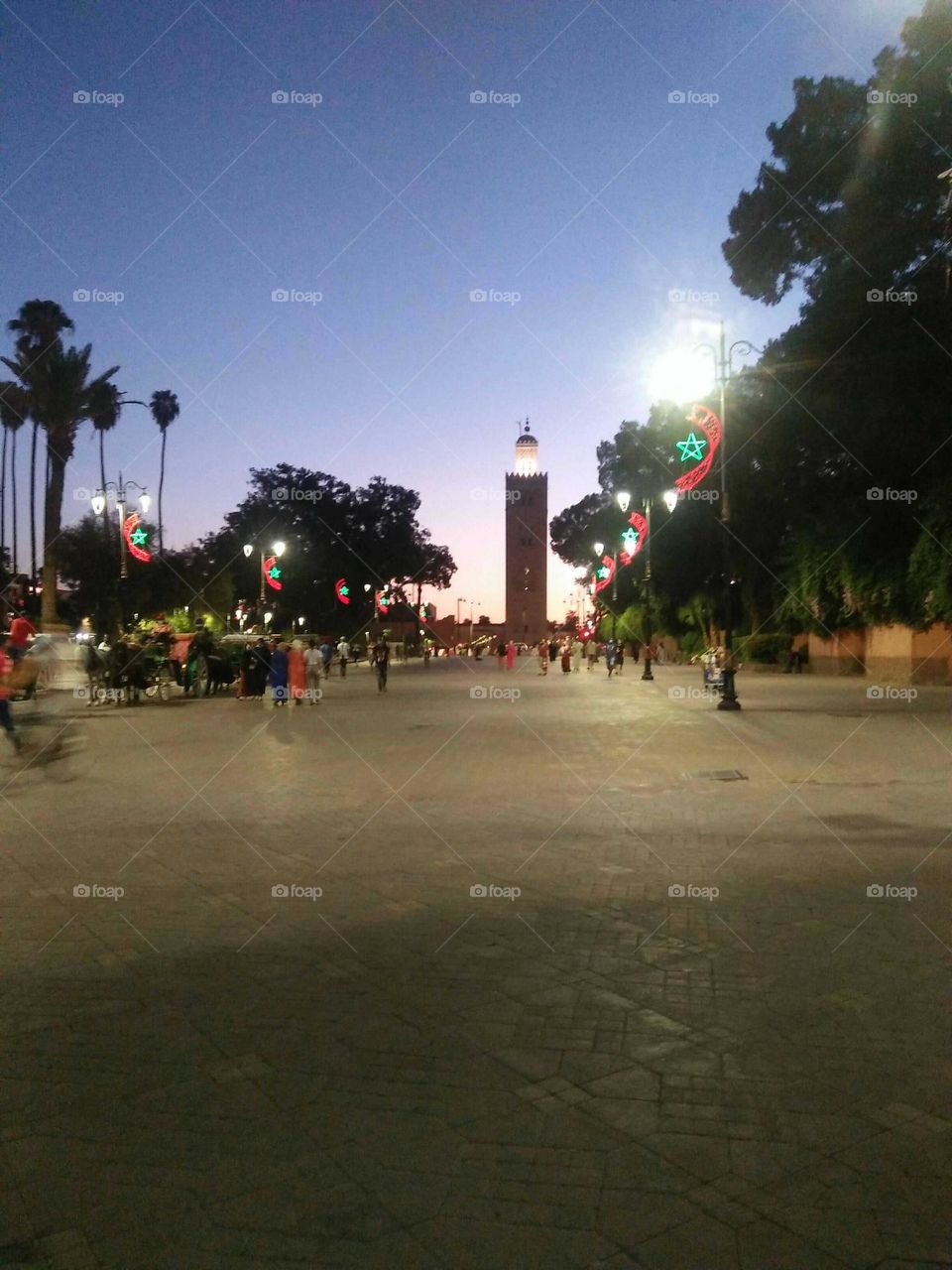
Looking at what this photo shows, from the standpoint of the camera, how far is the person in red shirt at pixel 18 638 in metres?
16.4

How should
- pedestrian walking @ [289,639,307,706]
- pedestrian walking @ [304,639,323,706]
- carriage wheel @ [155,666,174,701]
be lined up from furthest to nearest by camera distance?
carriage wheel @ [155,666,174,701]
pedestrian walking @ [304,639,323,706]
pedestrian walking @ [289,639,307,706]

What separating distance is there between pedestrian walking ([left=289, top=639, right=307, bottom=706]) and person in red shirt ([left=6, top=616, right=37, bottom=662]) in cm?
1001

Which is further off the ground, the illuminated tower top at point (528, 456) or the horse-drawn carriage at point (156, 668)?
the illuminated tower top at point (528, 456)

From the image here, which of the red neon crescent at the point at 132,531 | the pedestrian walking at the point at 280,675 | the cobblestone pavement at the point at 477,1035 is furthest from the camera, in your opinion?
the red neon crescent at the point at 132,531

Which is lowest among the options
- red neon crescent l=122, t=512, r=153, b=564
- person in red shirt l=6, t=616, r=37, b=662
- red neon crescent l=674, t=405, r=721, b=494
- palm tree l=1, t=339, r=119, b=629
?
person in red shirt l=6, t=616, r=37, b=662

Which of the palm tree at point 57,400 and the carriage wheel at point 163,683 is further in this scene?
the palm tree at point 57,400

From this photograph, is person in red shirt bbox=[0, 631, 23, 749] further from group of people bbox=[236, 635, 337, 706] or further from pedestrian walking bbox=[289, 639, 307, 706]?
pedestrian walking bbox=[289, 639, 307, 706]

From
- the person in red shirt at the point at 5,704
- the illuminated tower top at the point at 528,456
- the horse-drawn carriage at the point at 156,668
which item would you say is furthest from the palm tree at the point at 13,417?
the illuminated tower top at the point at 528,456

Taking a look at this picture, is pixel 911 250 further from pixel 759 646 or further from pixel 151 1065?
pixel 151 1065

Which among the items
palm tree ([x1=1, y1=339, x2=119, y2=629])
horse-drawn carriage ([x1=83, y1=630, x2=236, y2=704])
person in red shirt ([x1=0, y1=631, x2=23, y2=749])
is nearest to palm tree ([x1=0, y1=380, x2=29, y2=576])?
palm tree ([x1=1, y1=339, x2=119, y2=629])

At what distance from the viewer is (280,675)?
86.4 feet

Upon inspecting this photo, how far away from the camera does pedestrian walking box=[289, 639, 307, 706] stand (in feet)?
87.8

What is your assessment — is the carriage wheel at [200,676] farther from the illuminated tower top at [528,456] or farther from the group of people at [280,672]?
the illuminated tower top at [528,456]

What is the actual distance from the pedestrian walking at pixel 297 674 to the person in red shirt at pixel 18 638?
32.8 feet
